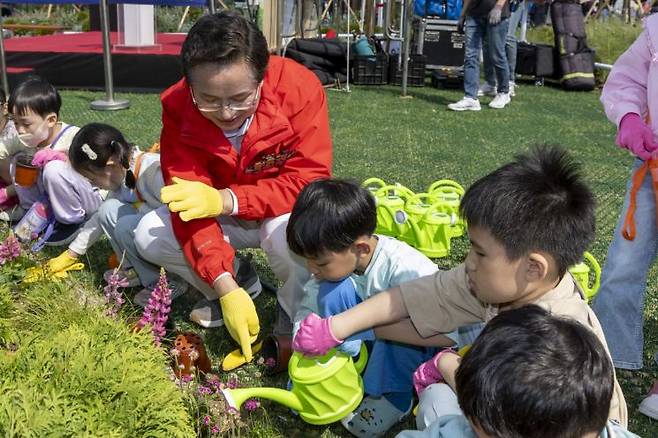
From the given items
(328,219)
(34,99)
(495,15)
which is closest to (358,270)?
(328,219)

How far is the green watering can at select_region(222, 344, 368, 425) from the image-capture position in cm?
Answer: 180

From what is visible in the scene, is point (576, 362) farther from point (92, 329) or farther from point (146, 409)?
point (92, 329)

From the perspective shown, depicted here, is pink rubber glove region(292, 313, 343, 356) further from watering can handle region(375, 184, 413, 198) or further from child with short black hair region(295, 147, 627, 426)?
watering can handle region(375, 184, 413, 198)

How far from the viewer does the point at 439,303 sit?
1894 millimetres

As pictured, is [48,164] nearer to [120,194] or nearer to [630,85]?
[120,194]

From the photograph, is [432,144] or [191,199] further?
[432,144]

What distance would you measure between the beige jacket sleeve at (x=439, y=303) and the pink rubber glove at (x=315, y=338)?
25cm

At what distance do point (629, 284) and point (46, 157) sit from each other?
251cm

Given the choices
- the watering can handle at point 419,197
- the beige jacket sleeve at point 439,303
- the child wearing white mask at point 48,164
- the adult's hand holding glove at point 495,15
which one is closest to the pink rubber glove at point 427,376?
the beige jacket sleeve at point 439,303

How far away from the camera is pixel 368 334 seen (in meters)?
1.97

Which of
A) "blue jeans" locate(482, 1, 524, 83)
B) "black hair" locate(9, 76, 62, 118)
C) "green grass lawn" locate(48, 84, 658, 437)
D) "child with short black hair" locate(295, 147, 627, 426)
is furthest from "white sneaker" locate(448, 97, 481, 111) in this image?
"child with short black hair" locate(295, 147, 627, 426)

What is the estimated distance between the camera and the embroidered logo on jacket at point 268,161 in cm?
243

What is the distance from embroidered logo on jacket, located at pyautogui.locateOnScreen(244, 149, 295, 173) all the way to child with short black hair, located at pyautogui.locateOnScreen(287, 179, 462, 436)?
0.41m

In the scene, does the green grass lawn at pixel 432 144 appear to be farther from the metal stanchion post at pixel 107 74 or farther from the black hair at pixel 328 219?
the black hair at pixel 328 219
